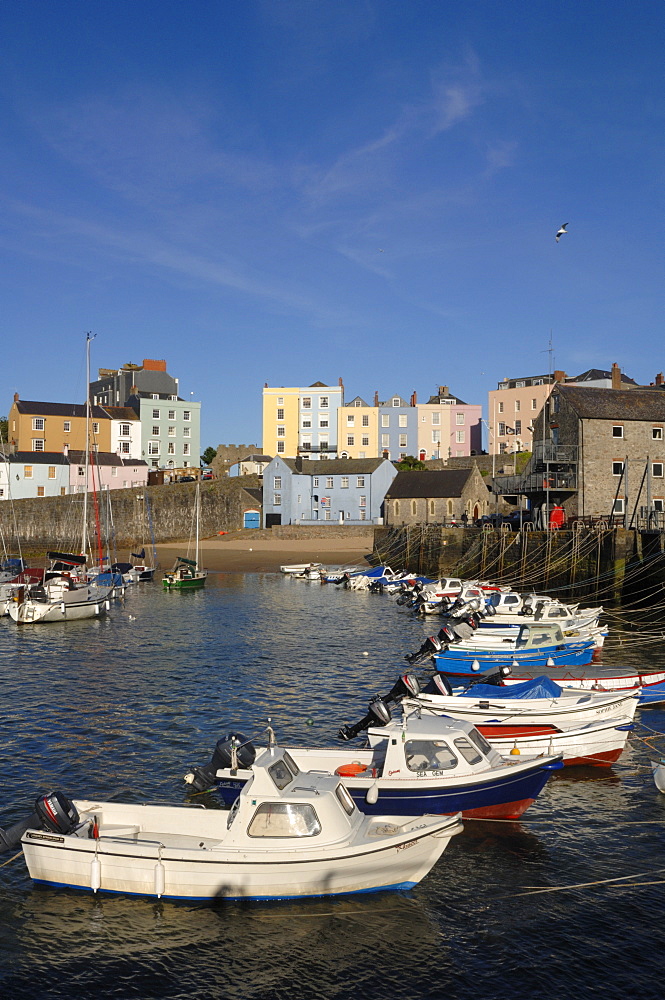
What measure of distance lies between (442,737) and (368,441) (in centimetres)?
Result: 9406

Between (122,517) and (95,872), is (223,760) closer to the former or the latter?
(95,872)

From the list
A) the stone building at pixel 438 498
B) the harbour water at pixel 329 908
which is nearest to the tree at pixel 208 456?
the stone building at pixel 438 498

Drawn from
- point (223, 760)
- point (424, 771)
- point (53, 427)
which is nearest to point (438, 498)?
point (53, 427)

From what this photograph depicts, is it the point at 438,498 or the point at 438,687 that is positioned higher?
the point at 438,498

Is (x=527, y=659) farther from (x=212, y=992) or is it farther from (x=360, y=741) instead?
(x=212, y=992)

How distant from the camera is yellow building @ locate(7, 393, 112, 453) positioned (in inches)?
4193

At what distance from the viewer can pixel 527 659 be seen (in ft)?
110

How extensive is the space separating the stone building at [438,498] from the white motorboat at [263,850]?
6688 cm

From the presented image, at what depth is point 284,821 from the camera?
14648 millimetres

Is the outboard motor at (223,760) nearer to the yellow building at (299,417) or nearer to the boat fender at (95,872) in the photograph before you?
the boat fender at (95,872)

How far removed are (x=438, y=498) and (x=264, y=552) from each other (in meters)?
18.9

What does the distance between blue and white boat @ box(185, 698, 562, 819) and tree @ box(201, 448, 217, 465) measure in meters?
116

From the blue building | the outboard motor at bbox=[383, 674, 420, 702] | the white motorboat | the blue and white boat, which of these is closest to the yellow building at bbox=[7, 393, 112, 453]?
the blue building

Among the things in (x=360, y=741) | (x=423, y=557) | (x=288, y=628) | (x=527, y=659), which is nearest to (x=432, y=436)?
(x=423, y=557)
